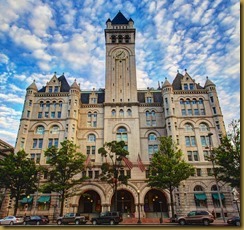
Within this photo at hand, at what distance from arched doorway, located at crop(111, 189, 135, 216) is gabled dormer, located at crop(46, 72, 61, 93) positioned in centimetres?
2820

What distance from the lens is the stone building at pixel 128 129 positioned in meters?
37.3

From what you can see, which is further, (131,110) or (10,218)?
(131,110)

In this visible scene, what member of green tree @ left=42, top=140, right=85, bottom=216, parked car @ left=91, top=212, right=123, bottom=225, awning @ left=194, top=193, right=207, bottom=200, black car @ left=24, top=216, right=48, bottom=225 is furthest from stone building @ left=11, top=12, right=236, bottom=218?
parked car @ left=91, top=212, right=123, bottom=225

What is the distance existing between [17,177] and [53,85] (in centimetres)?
2360

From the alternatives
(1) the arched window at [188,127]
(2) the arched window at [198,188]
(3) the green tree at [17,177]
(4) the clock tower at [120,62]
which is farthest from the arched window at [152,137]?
(3) the green tree at [17,177]

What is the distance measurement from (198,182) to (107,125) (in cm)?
2213

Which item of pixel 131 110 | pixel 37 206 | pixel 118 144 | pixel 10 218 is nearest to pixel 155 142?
pixel 131 110

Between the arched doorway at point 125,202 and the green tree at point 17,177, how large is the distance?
16745mm

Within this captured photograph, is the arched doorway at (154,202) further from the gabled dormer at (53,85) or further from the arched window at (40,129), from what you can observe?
the gabled dormer at (53,85)

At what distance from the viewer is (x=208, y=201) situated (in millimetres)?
36219

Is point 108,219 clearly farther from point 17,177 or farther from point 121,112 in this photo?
point 121,112

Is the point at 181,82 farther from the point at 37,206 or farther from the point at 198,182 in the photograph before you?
the point at 37,206

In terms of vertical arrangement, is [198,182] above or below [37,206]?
above

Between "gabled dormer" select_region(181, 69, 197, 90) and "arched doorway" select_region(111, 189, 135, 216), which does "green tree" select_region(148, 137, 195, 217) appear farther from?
"gabled dormer" select_region(181, 69, 197, 90)
